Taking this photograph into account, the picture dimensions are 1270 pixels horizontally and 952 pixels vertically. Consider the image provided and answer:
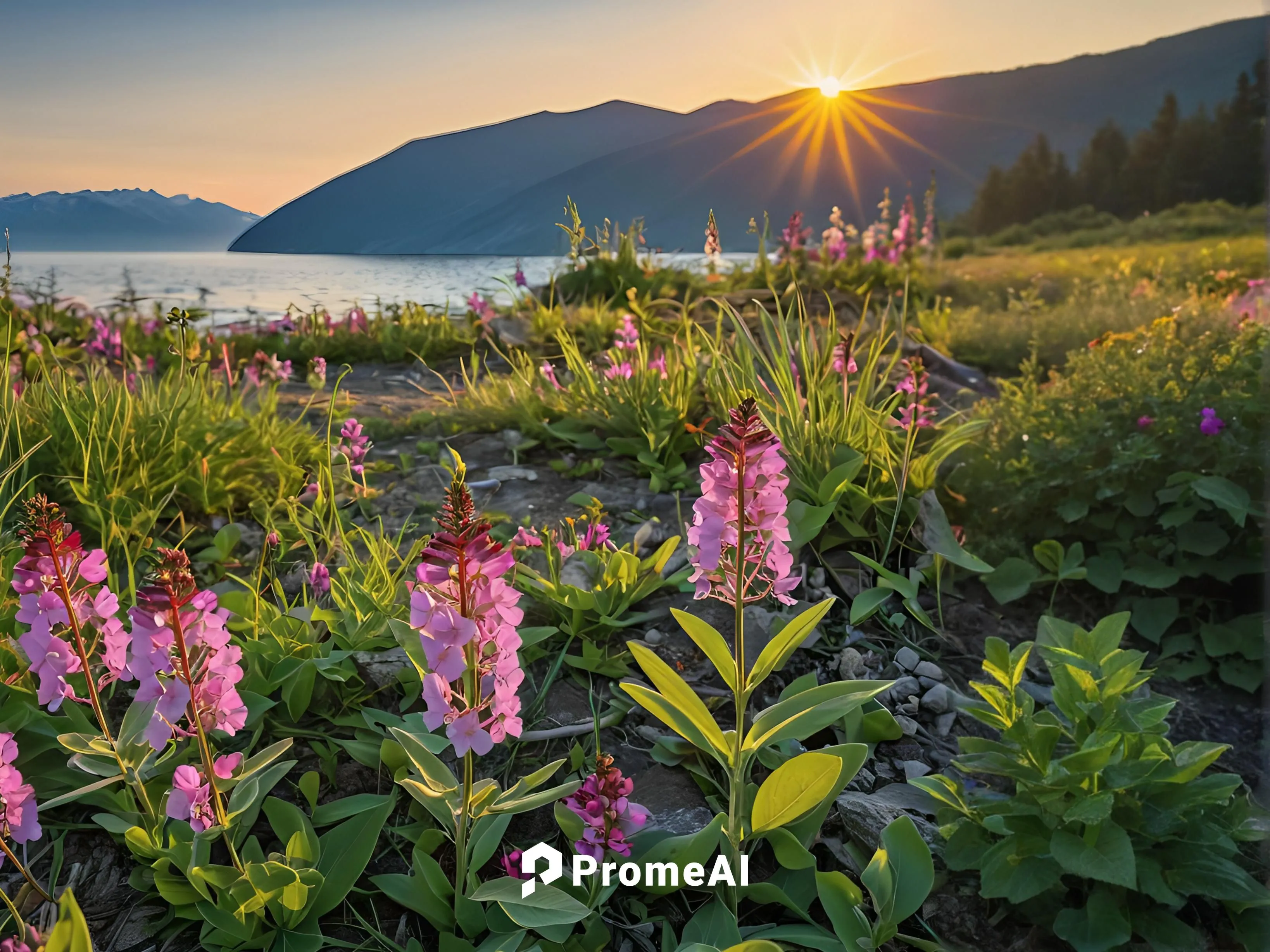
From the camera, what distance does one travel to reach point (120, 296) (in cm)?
477

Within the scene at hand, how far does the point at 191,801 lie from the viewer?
1426mm

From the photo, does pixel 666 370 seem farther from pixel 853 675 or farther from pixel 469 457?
pixel 853 675

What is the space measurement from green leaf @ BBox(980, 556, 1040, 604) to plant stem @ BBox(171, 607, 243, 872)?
7.38 ft

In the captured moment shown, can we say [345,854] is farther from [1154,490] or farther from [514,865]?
[1154,490]

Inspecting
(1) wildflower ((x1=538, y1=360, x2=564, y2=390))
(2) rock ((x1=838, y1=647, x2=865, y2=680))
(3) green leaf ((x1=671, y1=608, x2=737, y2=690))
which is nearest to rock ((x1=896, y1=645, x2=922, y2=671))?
(2) rock ((x1=838, y1=647, x2=865, y2=680))

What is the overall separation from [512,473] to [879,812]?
2.19m

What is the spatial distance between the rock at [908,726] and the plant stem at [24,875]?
1847mm

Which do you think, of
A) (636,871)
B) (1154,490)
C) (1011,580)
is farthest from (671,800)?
(1154,490)

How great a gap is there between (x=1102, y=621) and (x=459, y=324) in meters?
6.06

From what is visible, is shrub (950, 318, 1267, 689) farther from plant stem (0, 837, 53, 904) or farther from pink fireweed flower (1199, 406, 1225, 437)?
plant stem (0, 837, 53, 904)

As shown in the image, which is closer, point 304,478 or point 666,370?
point 304,478

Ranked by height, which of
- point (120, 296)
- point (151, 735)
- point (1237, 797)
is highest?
point (120, 296)

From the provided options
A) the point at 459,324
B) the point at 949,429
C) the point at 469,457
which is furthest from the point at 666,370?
the point at 459,324

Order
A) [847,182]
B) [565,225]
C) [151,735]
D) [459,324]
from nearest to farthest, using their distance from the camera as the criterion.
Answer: [151,735], [565,225], [459,324], [847,182]
